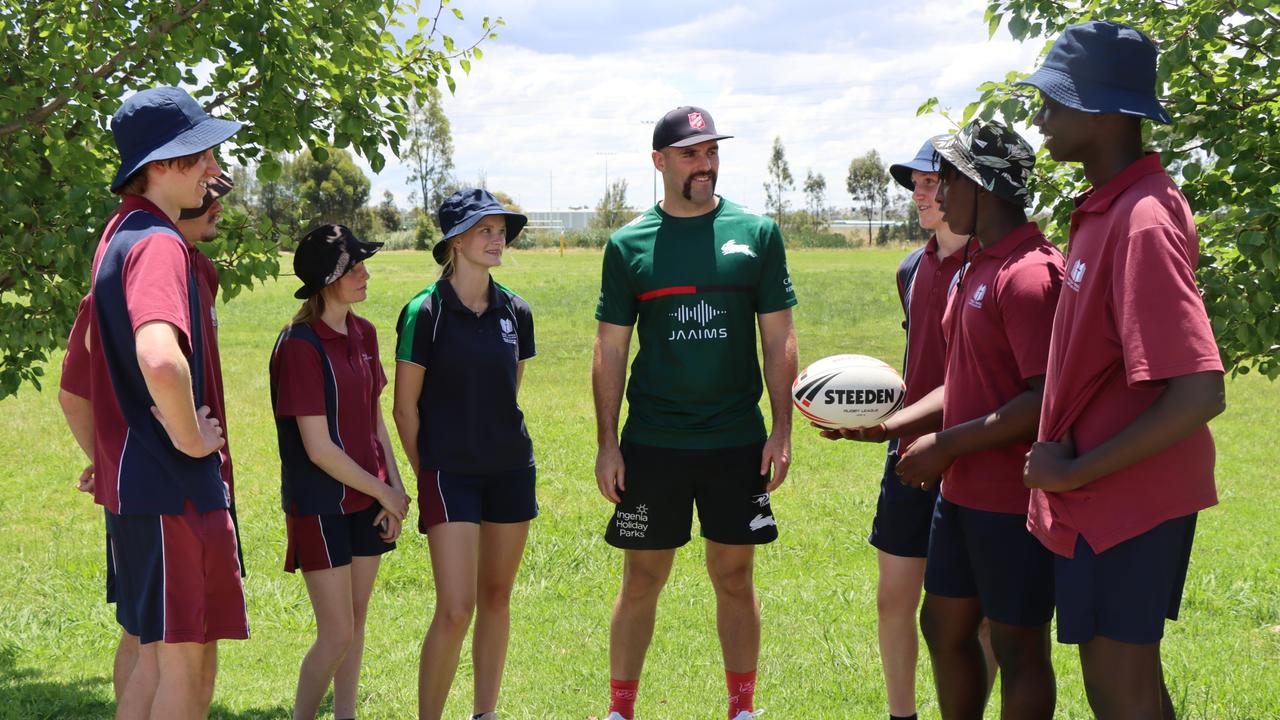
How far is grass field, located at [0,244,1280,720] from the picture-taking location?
5762 millimetres

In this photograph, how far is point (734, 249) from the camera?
17.0ft

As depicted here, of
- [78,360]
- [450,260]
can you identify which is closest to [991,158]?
[450,260]

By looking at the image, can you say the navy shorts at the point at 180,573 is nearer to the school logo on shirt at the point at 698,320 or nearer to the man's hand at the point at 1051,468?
the school logo on shirt at the point at 698,320

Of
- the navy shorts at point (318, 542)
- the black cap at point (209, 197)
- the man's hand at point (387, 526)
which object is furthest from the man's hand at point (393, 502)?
the black cap at point (209, 197)

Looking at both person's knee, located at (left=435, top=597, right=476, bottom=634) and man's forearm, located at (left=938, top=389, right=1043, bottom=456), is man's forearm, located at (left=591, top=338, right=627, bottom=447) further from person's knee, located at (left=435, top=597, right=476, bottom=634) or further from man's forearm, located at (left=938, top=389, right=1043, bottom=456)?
man's forearm, located at (left=938, top=389, right=1043, bottom=456)

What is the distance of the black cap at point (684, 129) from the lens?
5.12 m

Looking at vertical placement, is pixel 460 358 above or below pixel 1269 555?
above

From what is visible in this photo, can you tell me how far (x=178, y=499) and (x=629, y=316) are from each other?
234cm

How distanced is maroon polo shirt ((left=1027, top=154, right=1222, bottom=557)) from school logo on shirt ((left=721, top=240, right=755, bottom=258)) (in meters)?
2.00

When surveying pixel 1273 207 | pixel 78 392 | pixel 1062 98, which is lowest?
pixel 78 392

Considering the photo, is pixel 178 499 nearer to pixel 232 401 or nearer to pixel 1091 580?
pixel 1091 580

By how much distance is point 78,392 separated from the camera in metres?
4.03

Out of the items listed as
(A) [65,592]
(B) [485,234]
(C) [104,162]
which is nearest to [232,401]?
(A) [65,592]

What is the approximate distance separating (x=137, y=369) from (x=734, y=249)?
2636 millimetres
